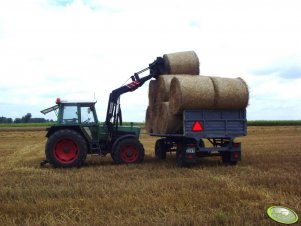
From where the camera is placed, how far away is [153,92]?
13594mm

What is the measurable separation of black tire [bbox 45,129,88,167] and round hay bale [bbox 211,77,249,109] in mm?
3922

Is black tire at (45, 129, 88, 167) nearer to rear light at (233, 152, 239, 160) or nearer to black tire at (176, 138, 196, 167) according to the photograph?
black tire at (176, 138, 196, 167)

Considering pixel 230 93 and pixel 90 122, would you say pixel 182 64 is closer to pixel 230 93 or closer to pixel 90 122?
pixel 230 93

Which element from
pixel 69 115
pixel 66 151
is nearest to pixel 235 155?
pixel 66 151

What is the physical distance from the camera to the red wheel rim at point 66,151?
11648 mm

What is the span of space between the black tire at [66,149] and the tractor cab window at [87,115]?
1.98ft

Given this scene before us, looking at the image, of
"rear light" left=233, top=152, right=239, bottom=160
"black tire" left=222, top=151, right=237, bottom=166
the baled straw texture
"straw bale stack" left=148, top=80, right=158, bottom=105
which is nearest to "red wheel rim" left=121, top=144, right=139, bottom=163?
the baled straw texture

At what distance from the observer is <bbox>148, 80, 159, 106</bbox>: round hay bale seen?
44.2 feet

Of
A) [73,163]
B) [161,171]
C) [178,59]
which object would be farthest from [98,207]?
[178,59]

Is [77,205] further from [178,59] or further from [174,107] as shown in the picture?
[178,59]

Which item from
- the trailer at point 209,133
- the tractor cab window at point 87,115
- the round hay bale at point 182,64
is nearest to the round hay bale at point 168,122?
the trailer at point 209,133

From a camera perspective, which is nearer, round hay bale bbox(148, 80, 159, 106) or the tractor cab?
the tractor cab

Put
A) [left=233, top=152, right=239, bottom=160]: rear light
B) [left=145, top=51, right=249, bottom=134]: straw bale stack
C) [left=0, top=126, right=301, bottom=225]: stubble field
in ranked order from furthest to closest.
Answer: [left=233, top=152, right=239, bottom=160]: rear light → [left=145, top=51, right=249, bottom=134]: straw bale stack → [left=0, top=126, right=301, bottom=225]: stubble field

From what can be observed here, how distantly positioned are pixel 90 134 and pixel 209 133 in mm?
3387
